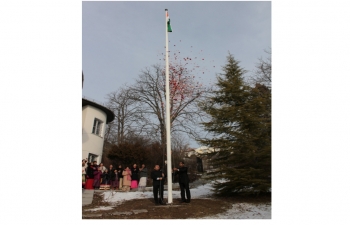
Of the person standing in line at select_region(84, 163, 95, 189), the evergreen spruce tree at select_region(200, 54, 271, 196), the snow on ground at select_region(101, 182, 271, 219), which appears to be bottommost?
the snow on ground at select_region(101, 182, 271, 219)

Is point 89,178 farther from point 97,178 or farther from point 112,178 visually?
point 112,178

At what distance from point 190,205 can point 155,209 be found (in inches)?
50.4

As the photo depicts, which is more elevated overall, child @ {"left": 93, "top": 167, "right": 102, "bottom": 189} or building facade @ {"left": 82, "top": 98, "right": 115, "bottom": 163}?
building facade @ {"left": 82, "top": 98, "right": 115, "bottom": 163}

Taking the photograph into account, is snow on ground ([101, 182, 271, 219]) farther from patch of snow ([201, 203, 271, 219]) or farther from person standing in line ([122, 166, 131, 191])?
person standing in line ([122, 166, 131, 191])

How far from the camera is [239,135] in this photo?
1099cm

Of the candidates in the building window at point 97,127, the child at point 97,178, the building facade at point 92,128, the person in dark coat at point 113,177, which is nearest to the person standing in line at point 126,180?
the person in dark coat at point 113,177

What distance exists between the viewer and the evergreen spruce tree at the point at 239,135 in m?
10.5

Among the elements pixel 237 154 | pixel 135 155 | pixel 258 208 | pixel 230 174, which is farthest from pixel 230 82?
pixel 135 155

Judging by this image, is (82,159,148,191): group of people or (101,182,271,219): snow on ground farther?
(82,159,148,191): group of people

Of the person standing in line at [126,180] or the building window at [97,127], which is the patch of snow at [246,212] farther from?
the building window at [97,127]

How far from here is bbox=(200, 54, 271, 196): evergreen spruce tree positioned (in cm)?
1046

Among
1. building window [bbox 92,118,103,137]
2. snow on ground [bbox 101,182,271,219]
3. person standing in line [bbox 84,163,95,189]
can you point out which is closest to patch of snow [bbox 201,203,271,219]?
snow on ground [bbox 101,182,271,219]

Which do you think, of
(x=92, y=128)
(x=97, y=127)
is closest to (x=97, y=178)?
(x=92, y=128)

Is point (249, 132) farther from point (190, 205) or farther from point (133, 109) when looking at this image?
point (133, 109)
